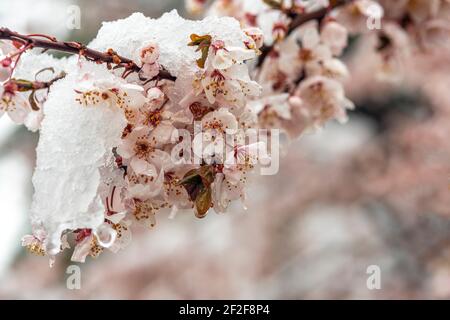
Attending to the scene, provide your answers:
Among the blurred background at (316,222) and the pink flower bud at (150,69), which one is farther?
the blurred background at (316,222)

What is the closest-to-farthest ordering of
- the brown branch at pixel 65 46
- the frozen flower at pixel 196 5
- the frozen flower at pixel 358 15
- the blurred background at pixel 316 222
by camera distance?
1. the brown branch at pixel 65 46
2. the frozen flower at pixel 358 15
3. the frozen flower at pixel 196 5
4. the blurred background at pixel 316 222

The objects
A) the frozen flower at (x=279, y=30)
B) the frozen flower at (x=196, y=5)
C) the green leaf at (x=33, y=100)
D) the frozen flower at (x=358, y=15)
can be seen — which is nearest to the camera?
the green leaf at (x=33, y=100)

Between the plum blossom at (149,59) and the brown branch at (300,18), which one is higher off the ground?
the brown branch at (300,18)

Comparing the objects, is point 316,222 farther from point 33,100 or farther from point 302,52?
point 33,100

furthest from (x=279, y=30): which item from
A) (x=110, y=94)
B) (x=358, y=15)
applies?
(x=110, y=94)

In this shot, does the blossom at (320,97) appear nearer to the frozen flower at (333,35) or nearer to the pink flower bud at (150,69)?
the frozen flower at (333,35)

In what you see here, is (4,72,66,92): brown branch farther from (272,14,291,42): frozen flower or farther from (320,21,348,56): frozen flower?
(320,21,348,56): frozen flower

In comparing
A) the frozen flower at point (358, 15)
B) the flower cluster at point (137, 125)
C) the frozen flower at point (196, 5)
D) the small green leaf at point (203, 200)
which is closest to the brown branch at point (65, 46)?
the flower cluster at point (137, 125)
